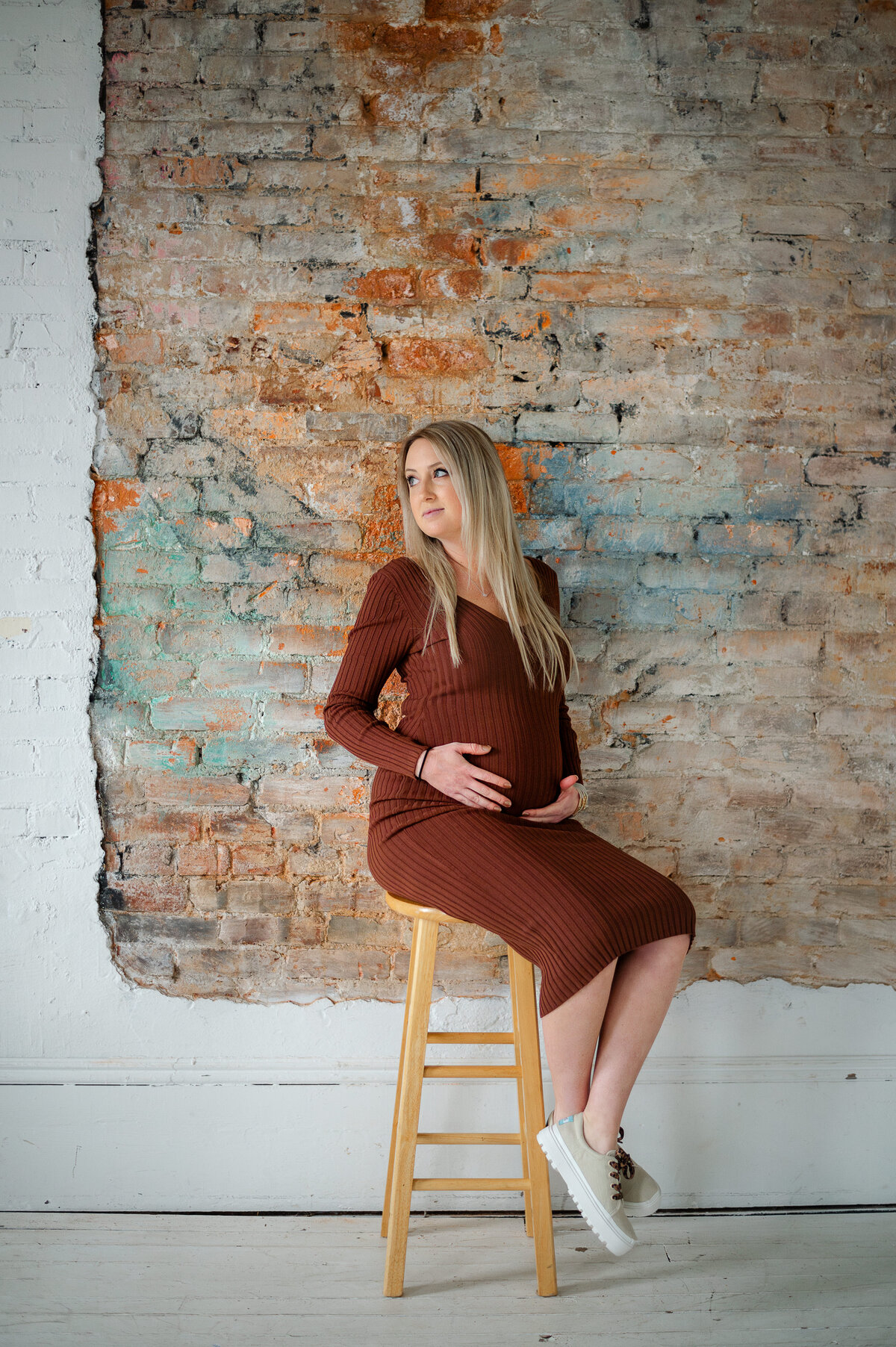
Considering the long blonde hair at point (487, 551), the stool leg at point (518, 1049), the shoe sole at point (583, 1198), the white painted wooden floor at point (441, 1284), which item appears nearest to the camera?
the shoe sole at point (583, 1198)

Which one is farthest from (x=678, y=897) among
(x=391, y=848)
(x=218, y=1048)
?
(x=218, y=1048)

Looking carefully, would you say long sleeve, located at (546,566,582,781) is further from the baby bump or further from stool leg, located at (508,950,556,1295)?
stool leg, located at (508,950,556,1295)

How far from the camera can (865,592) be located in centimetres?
210

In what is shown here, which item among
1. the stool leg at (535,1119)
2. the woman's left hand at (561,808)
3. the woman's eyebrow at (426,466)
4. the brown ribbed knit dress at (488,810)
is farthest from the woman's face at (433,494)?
the stool leg at (535,1119)

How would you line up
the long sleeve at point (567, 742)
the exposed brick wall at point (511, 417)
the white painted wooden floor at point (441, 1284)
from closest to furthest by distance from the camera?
the white painted wooden floor at point (441, 1284)
the long sleeve at point (567, 742)
the exposed brick wall at point (511, 417)

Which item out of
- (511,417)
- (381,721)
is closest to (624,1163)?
(381,721)

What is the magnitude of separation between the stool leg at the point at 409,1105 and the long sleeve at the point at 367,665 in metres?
0.39

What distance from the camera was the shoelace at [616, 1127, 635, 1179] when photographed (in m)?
1.49

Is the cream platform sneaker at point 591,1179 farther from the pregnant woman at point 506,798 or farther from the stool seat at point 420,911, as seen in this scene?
the stool seat at point 420,911

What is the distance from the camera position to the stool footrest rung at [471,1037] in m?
1.77

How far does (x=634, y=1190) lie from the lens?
4.97 ft

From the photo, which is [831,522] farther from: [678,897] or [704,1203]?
[704,1203]

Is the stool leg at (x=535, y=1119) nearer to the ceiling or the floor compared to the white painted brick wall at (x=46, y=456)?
nearer to the floor

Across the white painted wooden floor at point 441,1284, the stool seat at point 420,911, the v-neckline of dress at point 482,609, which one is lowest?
the white painted wooden floor at point 441,1284
